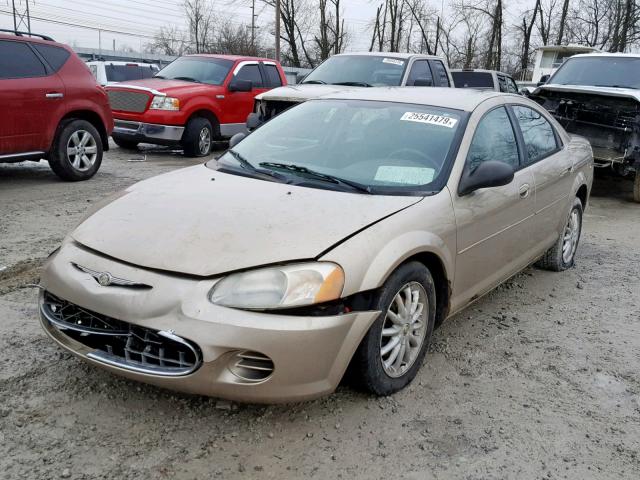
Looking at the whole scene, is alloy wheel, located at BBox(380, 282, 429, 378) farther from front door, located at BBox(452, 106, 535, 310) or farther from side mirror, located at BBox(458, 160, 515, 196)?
side mirror, located at BBox(458, 160, 515, 196)

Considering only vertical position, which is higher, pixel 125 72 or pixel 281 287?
pixel 125 72

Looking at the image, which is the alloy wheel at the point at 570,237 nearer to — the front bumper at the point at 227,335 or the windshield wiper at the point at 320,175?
the windshield wiper at the point at 320,175

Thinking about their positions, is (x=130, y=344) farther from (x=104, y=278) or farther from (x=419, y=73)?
(x=419, y=73)

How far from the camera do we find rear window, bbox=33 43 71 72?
24.4 feet

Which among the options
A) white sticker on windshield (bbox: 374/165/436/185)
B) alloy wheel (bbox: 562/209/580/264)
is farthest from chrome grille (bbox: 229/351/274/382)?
alloy wheel (bbox: 562/209/580/264)

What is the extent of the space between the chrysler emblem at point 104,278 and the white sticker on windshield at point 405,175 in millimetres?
1538

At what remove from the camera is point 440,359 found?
3.54 metres

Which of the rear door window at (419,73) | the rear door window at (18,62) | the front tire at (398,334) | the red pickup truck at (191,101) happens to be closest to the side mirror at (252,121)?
the red pickup truck at (191,101)

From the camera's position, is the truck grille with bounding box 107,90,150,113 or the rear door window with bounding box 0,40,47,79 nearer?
the rear door window with bounding box 0,40,47,79

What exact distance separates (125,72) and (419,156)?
1552 cm

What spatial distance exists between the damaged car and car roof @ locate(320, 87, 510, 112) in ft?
15.2

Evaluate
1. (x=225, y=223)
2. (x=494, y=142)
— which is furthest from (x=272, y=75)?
(x=225, y=223)

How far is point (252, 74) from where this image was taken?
11734 millimetres

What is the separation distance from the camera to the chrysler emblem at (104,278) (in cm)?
264
